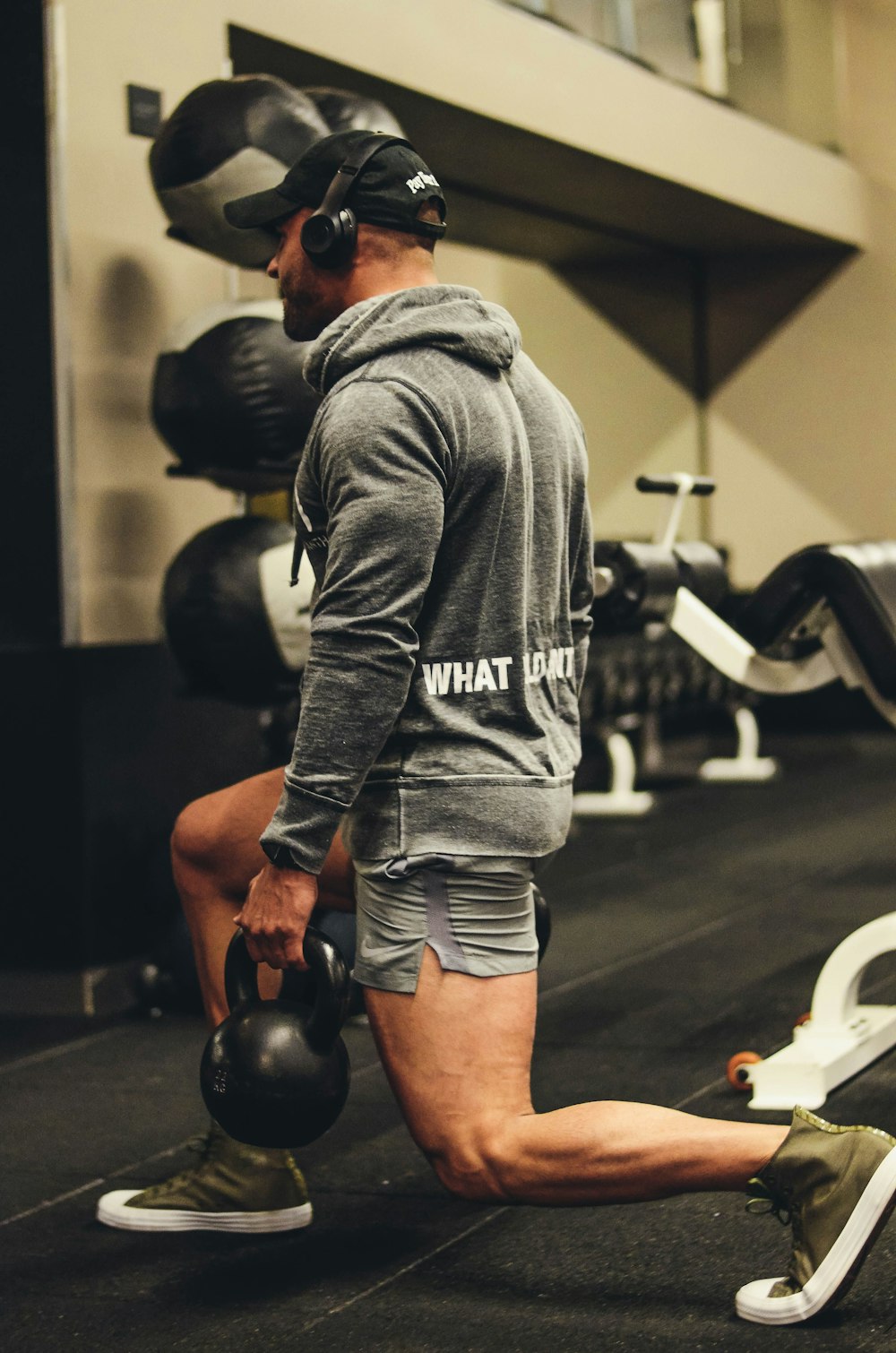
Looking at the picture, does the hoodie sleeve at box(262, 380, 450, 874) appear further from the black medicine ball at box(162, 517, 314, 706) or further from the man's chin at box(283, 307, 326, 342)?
the black medicine ball at box(162, 517, 314, 706)

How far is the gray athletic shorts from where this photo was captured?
1751 millimetres

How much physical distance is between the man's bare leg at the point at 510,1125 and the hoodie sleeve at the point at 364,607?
0.21 m

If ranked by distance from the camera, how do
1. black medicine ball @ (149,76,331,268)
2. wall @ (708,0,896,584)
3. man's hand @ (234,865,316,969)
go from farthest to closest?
1. wall @ (708,0,896,584)
2. black medicine ball @ (149,76,331,268)
3. man's hand @ (234,865,316,969)

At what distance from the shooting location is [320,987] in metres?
1.81

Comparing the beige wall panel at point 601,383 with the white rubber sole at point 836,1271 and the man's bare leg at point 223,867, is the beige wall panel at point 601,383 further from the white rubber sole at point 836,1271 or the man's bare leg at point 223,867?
the white rubber sole at point 836,1271

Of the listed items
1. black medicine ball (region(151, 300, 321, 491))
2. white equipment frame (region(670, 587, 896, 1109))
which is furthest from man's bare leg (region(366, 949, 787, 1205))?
black medicine ball (region(151, 300, 321, 491))

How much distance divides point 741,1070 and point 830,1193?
1095mm

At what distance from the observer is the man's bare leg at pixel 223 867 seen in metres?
2.04

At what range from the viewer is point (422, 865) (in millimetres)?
1752

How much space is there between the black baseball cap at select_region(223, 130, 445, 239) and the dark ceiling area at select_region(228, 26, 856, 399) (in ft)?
8.52

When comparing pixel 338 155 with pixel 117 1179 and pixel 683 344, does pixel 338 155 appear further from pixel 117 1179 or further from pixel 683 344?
pixel 683 344

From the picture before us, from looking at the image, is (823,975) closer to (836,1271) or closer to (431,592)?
(836,1271)

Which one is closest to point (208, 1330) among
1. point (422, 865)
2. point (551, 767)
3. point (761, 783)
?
point (422, 865)

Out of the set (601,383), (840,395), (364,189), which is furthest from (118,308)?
(840,395)
